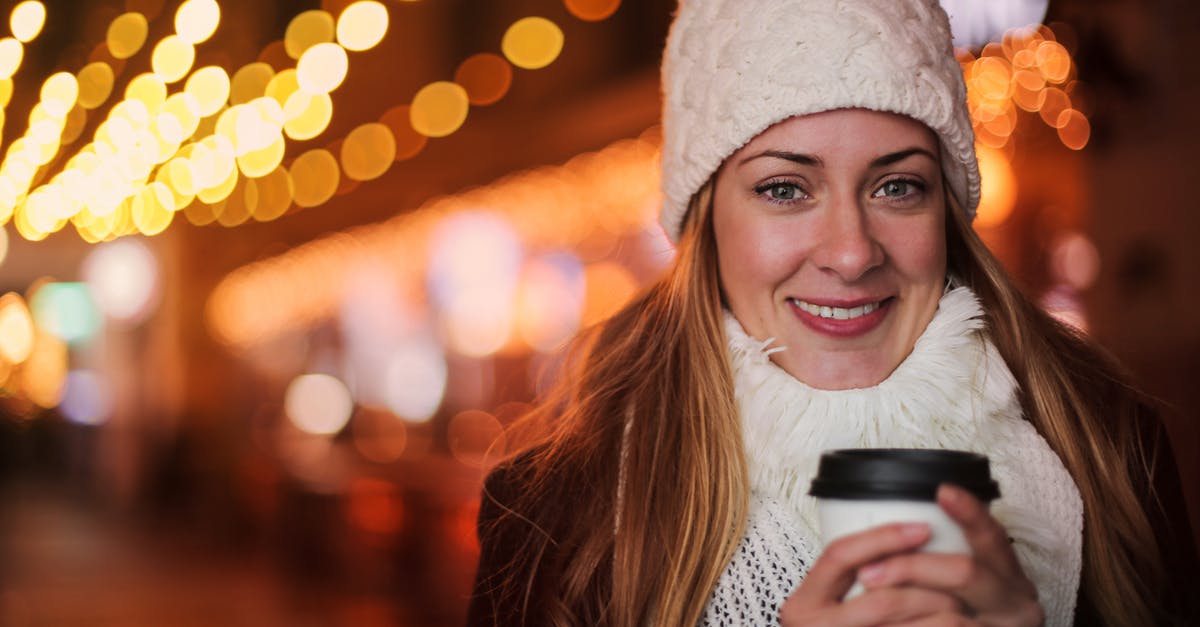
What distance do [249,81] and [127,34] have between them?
717 millimetres

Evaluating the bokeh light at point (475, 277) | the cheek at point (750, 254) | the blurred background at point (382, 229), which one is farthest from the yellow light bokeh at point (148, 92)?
the cheek at point (750, 254)

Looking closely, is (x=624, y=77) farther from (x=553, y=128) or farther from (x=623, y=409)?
(x=623, y=409)

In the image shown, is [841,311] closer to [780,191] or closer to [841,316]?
[841,316]

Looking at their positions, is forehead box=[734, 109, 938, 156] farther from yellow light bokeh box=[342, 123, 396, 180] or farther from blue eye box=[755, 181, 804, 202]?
yellow light bokeh box=[342, 123, 396, 180]

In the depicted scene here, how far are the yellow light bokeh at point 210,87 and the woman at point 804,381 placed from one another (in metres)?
5.36

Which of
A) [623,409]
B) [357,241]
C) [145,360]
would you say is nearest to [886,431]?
[623,409]

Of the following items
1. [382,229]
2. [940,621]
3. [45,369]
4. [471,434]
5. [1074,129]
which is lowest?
[471,434]

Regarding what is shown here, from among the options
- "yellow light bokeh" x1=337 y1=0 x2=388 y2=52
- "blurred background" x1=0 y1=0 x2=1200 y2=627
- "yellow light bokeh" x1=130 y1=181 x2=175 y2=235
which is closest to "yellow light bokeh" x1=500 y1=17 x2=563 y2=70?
"blurred background" x1=0 y1=0 x2=1200 y2=627

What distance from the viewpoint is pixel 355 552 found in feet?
27.2

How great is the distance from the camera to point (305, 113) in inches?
261

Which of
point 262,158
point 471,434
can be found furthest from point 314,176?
point 471,434

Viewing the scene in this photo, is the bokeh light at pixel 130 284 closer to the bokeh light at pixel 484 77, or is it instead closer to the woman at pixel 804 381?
the bokeh light at pixel 484 77

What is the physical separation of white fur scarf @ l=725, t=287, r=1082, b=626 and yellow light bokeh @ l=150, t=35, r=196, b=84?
16.2 ft

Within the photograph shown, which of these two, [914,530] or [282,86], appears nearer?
[914,530]
